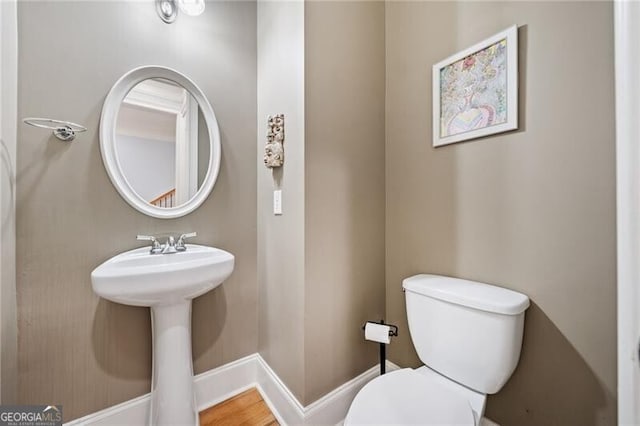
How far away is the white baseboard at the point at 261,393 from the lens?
3.61ft

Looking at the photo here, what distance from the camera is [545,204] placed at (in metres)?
0.88

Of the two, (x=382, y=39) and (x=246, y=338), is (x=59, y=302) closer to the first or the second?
(x=246, y=338)

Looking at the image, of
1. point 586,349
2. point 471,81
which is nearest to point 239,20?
point 471,81

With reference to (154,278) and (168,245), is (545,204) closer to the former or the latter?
(154,278)

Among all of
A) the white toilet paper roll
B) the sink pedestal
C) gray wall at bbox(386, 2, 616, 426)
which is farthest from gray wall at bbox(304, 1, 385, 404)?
the sink pedestal

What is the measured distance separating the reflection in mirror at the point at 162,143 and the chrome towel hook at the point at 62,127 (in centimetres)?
14

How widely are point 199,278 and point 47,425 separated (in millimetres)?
799

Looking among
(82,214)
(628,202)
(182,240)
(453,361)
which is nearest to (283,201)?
(182,240)

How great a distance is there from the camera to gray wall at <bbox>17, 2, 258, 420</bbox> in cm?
97

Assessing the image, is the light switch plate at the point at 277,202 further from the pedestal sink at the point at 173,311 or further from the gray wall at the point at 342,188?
the pedestal sink at the point at 173,311

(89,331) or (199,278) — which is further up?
(199,278)

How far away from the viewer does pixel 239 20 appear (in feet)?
4.76

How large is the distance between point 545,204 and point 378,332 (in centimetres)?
81

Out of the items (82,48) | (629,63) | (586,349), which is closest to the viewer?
(629,63)
